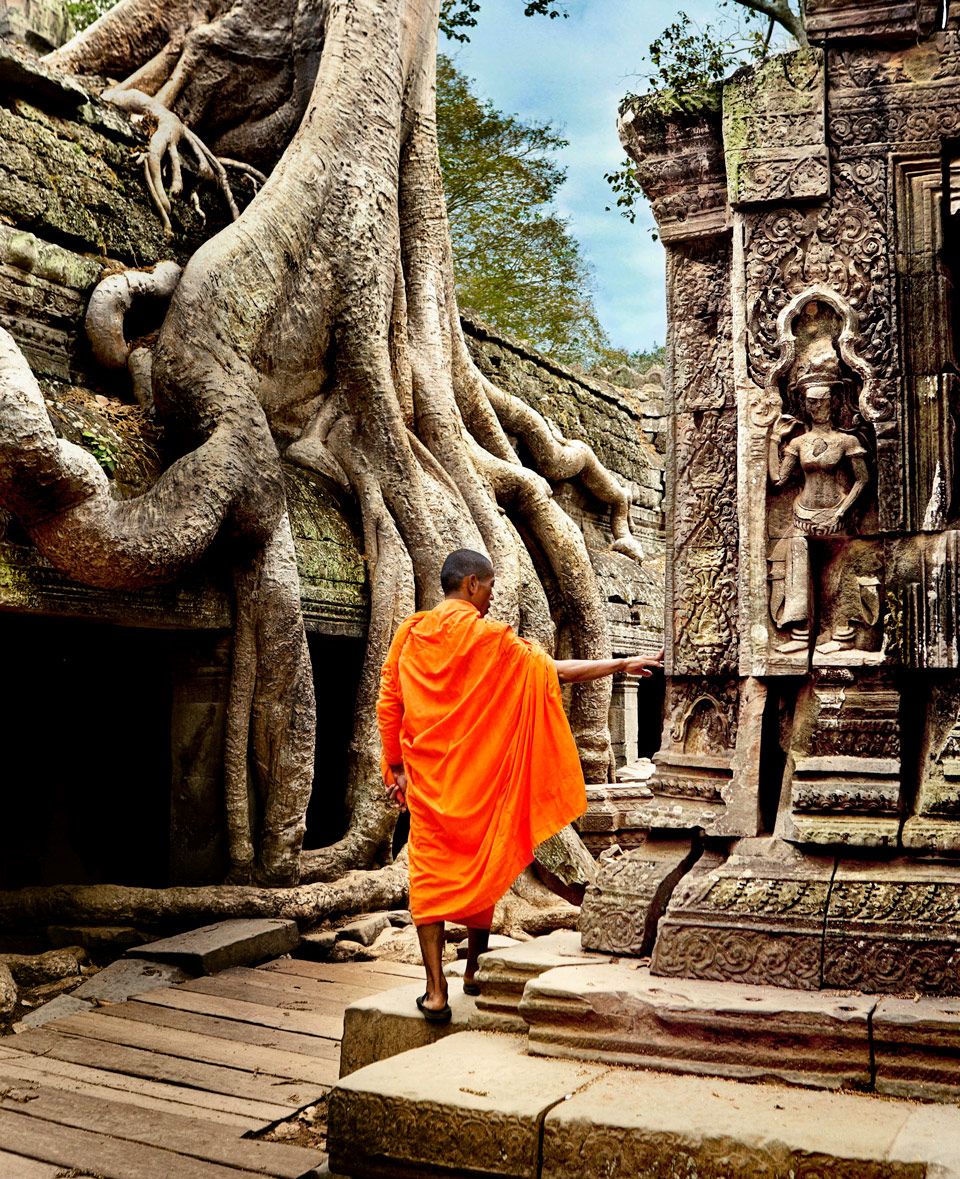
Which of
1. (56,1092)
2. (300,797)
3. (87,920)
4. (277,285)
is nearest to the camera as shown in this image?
(56,1092)

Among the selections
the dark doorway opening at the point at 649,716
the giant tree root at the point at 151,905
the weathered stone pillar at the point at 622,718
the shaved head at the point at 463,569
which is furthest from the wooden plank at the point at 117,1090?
the dark doorway opening at the point at 649,716

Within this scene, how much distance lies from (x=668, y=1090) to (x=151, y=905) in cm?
328

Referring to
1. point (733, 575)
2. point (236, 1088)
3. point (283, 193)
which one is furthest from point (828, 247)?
point (283, 193)

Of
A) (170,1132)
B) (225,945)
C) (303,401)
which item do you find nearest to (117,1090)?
(170,1132)

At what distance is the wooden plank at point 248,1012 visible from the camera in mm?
4207

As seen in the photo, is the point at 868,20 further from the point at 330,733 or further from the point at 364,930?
the point at 330,733

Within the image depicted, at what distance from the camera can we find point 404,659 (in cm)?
358

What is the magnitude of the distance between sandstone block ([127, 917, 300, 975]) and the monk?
169 cm

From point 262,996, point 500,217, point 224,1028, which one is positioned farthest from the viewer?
point 500,217

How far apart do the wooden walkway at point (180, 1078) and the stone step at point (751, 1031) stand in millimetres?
792

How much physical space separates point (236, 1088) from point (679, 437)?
8.40ft

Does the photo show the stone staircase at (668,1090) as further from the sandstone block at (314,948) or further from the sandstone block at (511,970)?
the sandstone block at (314,948)

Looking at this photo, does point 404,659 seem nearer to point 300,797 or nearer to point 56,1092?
point 56,1092

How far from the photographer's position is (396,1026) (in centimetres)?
330
